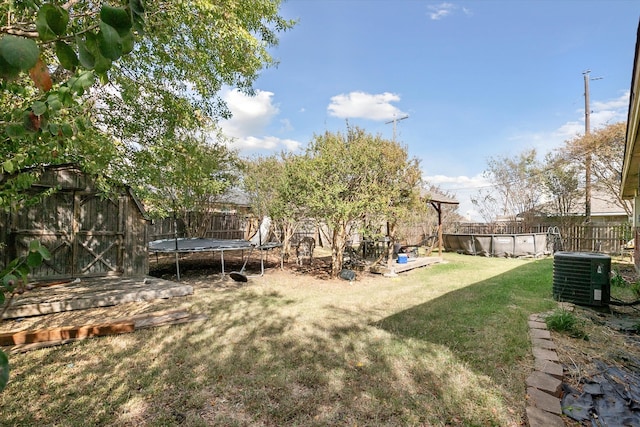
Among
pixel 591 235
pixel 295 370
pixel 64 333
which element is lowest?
pixel 295 370

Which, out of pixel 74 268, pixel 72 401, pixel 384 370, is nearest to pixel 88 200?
pixel 74 268

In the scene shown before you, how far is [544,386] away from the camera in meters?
2.84

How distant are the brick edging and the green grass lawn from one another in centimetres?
9

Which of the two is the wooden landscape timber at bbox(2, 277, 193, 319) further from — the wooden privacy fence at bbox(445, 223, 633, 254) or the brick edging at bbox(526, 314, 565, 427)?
the wooden privacy fence at bbox(445, 223, 633, 254)

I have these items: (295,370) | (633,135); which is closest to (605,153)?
(633,135)

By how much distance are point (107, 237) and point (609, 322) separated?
33.2 feet

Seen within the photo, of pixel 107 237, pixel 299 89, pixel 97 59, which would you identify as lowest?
pixel 107 237

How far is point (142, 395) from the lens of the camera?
2869 millimetres

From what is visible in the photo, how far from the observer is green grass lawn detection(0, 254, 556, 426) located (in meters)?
2.60

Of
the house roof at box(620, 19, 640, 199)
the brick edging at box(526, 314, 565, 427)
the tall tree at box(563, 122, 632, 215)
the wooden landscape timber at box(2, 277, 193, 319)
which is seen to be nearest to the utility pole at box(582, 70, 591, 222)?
the tall tree at box(563, 122, 632, 215)

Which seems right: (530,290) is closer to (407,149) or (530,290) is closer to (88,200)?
(407,149)

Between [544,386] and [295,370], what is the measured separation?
2.37 m

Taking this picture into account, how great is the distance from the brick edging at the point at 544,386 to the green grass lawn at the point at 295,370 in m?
0.09

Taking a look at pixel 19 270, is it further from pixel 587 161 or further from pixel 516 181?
pixel 516 181
